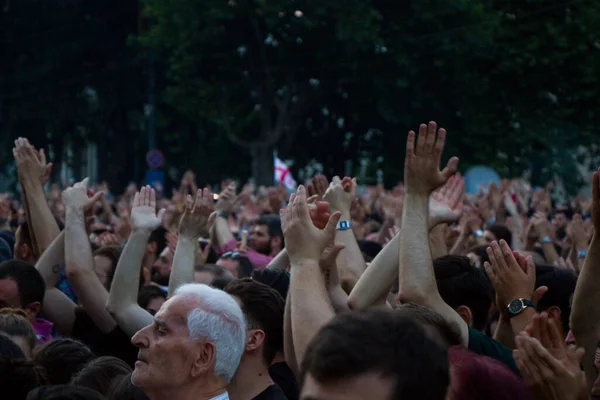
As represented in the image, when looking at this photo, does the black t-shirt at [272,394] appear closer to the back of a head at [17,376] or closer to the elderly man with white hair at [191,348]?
the elderly man with white hair at [191,348]

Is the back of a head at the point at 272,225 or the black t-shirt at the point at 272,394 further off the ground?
the black t-shirt at the point at 272,394

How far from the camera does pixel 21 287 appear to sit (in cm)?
592

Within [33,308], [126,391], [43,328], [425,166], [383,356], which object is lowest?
[43,328]

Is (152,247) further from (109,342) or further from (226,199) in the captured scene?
(109,342)

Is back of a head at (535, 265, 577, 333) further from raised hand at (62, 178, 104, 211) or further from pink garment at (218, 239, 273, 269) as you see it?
pink garment at (218, 239, 273, 269)

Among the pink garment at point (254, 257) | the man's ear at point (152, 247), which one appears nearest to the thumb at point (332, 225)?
the pink garment at point (254, 257)

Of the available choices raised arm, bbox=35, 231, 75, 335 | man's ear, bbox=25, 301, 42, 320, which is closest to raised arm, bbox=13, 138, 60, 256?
raised arm, bbox=35, 231, 75, 335

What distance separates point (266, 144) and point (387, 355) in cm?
3153

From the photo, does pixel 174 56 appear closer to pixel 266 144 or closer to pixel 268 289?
pixel 266 144

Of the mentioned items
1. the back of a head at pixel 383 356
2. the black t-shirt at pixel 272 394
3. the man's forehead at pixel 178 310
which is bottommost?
the black t-shirt at pixel 272 394

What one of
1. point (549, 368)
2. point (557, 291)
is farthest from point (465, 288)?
point (549, 368)

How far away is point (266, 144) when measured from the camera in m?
33.9

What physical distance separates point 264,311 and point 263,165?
2961cm

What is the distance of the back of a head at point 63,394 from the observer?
11.3 ft
